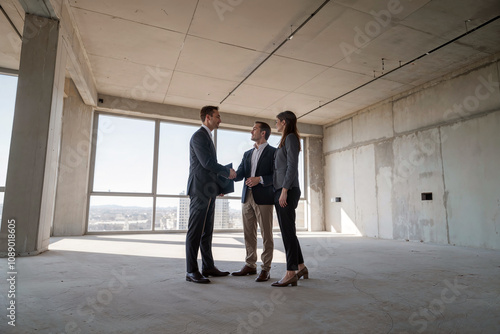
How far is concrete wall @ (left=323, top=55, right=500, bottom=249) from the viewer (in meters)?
5.36

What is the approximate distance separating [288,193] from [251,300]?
0.90m

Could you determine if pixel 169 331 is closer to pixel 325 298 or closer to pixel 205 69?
pixel 325 298

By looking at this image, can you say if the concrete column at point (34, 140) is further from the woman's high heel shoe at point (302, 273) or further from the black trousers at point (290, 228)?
the woman's high heel shoe at point (302, 273)

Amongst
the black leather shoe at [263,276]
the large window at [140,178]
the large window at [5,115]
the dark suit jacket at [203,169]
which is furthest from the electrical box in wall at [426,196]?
the large window at [5,115]

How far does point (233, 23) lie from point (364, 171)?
17.4 ft

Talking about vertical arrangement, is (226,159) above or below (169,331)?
above

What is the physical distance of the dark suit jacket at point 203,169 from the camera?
259 centimetres

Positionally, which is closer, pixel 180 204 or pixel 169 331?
pixel 169 331

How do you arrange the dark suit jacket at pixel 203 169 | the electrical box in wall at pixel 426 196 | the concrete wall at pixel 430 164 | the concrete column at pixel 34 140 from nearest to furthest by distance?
the dark suit jacket at pixel 203 169 < the concrete column at pixel 34 140 < the concrete wall at pixel 430 164 < the electrical box in wall at pixel 426 196

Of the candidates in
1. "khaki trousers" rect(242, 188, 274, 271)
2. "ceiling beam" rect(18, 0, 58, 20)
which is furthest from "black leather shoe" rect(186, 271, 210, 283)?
"ceiling beam" rect(18, 0, 58, 20)

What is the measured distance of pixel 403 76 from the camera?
627cm

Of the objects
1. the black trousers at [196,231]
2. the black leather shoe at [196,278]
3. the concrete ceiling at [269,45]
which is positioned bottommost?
the black leather shoe at [196,278]

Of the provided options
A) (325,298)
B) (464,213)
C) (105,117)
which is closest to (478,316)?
(325,298)

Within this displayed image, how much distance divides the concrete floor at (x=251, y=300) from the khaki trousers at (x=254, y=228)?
196 millimetres
